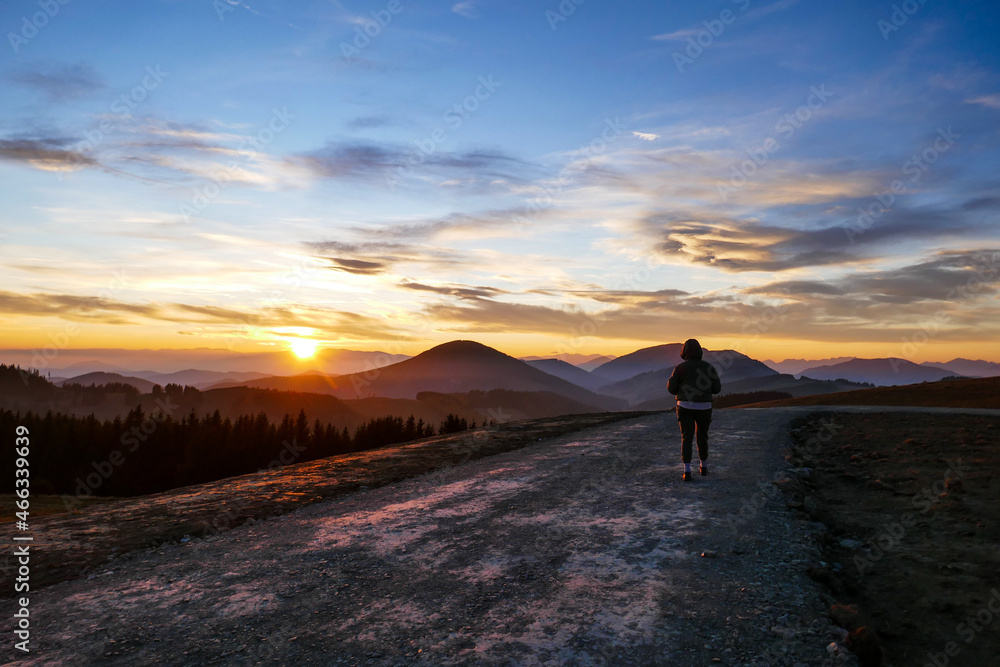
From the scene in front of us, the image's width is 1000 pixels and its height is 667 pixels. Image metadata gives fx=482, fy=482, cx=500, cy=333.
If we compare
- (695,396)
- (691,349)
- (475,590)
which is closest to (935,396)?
(691,349)

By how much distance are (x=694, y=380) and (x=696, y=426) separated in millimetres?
984

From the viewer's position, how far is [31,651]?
433 centimetres

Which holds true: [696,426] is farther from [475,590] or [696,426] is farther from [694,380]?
[475,590]

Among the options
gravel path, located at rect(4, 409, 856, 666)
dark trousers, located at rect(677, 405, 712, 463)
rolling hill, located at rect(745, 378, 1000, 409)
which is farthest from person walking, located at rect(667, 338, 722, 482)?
rolling hill, located at rect(745, 378, 1000, 409)

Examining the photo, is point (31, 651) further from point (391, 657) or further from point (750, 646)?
point (750, 646)

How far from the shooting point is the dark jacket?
33.8 feet

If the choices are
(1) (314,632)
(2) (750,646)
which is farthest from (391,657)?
(2) (750,646)

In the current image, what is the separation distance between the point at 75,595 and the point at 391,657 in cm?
422

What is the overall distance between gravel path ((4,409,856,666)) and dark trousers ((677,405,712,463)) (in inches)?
47.7

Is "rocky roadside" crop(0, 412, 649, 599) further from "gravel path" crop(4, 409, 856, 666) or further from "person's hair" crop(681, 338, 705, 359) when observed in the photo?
"person's hair" crop(681, 338, 705, 359)

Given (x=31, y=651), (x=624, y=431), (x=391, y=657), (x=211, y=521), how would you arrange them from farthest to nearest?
(x=624, y=431) < (x=211, y=521) < (x=31, y=651) < (x=391, y=657)

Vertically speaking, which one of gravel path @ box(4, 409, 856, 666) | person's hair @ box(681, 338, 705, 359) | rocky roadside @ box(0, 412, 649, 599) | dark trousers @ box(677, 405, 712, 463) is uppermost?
person's hair @ box(681, 338, 705, 359)

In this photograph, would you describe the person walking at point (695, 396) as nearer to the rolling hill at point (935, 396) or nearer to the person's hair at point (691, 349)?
the person's hair at point (691, 349)

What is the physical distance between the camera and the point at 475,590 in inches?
204
